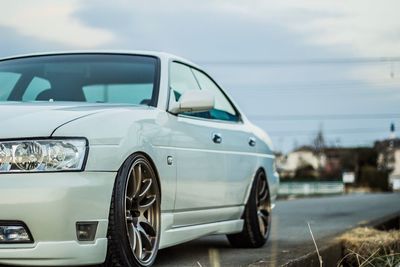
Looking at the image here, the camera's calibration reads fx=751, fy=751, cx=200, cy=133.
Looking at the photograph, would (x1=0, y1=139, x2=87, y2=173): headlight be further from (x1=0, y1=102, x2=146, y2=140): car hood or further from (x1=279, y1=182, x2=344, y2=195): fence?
(x1=279, y1=182, x2=344, y2=195): fence

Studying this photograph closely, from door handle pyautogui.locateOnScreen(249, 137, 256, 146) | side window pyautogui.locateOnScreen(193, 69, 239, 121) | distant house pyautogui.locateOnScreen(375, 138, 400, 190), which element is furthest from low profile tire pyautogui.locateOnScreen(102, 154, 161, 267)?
distant house pyautogui.locateOnScreen(375, 138, 400, 190)

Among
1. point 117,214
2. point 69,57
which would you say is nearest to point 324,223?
point 69,57

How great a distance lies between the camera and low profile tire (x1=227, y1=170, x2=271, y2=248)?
6.63m

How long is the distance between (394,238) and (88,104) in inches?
130

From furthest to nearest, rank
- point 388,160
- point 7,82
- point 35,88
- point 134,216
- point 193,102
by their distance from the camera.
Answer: point 388,160 < point 7,82 < point 35,88 < point 193,102 < point 134,216

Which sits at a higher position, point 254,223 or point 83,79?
point 83,79

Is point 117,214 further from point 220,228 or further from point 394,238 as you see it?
point 394,238

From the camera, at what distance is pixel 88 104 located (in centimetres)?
478

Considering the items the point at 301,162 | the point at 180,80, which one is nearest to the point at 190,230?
the point at 180,80

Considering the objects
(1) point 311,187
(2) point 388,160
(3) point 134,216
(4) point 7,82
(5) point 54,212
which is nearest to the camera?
(5) point 54,212

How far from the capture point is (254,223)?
6.66 m

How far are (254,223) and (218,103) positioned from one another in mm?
1110

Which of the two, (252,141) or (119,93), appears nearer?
(119,93)

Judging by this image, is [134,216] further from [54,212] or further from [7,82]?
[7,82]
